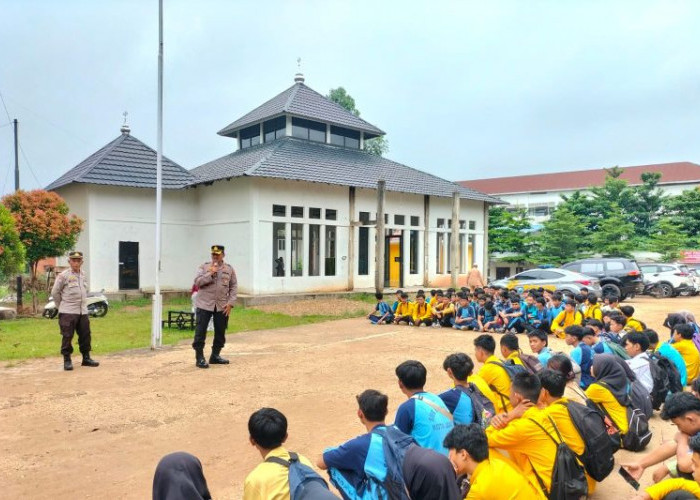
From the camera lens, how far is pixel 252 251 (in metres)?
17.8

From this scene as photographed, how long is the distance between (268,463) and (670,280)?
866 inches

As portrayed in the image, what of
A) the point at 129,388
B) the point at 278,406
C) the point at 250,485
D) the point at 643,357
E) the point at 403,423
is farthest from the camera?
the point at 129,388

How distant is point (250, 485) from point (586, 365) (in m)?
4.40

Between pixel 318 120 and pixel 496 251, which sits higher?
pixel 318 120

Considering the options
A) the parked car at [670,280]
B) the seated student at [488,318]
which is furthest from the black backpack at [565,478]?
the parked car at [670,280]

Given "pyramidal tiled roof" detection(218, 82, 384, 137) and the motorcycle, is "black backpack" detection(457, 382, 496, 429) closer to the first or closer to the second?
the motorcycle

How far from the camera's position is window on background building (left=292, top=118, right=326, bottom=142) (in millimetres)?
21891

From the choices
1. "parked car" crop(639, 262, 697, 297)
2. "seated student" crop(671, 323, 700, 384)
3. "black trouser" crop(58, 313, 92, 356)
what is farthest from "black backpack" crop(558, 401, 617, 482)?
"parked car" crop(639, 262, 697, 297)

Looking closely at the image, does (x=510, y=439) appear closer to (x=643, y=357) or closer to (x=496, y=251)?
(x=643, y=357)

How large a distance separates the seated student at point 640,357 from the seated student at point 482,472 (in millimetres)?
3328

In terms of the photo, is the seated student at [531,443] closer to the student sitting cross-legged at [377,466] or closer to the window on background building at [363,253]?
the student sitting cross-legged at [377,466]

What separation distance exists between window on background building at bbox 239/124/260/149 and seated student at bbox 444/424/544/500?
2144 cm

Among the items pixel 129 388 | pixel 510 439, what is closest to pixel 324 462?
pixel 510 439

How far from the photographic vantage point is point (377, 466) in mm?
2900
